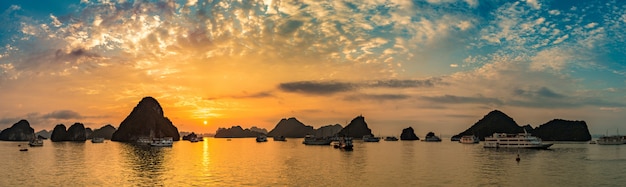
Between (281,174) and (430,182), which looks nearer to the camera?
(430,182)

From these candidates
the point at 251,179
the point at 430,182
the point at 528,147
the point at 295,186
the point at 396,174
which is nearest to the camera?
the point at 295,186

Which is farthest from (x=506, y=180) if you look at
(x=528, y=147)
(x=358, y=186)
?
(x=528, y=147)

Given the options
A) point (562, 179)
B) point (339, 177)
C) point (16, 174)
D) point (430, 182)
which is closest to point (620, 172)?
point (562, 179)

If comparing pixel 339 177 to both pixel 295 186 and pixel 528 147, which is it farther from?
pixel 528 147

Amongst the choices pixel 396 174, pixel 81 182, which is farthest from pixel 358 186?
pixel 81 182

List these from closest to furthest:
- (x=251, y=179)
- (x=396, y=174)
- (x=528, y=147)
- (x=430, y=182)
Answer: (x=430, y=182) → (x=251, y=179) → (x=396, y=174) → (x=528, y=147)

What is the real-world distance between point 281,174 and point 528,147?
142 m

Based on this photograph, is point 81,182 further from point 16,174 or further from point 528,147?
point 528,147

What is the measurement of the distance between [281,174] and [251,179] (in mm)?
8843

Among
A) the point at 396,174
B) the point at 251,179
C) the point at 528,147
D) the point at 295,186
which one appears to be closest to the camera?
the point at 295,186

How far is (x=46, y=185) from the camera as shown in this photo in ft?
209

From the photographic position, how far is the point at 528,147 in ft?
589

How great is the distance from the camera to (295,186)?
61.4m

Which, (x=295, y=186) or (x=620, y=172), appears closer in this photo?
(x=295, y=186)
